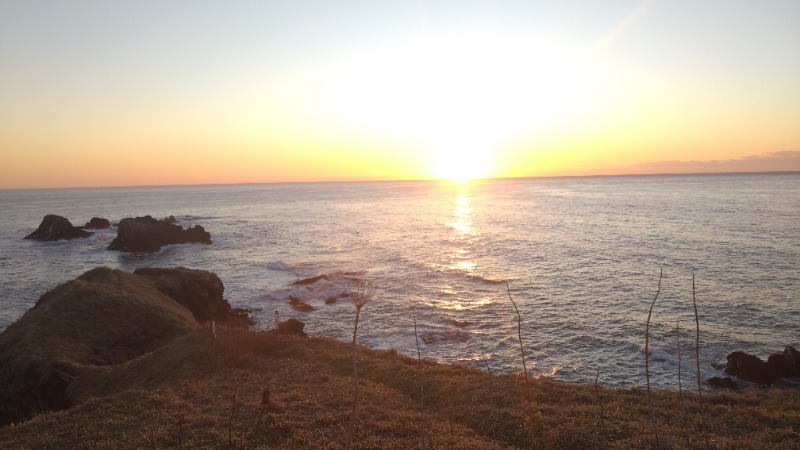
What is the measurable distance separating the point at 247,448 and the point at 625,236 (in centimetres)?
7596

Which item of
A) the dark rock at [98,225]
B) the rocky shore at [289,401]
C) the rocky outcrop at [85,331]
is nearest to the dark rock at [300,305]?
the rocky outcrop at [85,331]

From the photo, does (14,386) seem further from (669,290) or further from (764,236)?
(764,236)

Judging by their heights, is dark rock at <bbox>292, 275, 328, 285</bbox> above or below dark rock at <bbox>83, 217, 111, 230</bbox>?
below

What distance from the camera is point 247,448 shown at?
48.3 ft

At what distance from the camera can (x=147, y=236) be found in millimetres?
81438

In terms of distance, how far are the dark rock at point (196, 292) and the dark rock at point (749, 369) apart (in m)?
35.0

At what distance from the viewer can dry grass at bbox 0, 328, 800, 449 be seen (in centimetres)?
1530

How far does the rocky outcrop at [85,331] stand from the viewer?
23.6 meters

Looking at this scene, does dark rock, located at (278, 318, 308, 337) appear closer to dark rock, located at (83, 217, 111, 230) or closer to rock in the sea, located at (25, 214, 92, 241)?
rock in the sea, located at (25, 214, 92, 241)

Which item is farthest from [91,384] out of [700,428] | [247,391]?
[700,428]

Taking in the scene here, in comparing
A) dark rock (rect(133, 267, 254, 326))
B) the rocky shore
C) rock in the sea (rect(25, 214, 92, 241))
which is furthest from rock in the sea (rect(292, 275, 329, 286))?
rock in the sea (rect(25, 214, 92, 241))

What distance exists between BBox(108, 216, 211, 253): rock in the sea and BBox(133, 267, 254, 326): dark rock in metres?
41.5

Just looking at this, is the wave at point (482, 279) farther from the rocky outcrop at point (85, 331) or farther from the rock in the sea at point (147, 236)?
the rock in the sea at point (147, 236)

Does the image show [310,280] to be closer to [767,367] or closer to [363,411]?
[363,411]
